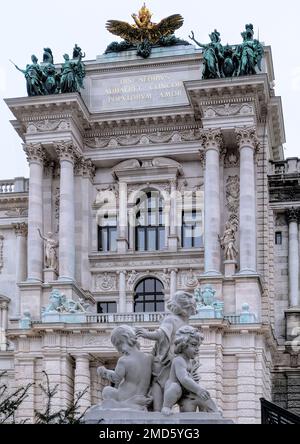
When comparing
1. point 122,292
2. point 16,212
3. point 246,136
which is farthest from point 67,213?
point 246,136

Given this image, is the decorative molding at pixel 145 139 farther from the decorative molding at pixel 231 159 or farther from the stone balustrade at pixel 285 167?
the stone balustrade at pixel 285 167

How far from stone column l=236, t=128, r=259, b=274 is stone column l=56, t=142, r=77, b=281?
23.4 ft

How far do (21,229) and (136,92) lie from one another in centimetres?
842

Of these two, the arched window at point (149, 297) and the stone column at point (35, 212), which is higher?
the stone column at point (35, 212)

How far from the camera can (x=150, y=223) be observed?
4538 centimetres

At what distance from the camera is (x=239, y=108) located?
4316 cm

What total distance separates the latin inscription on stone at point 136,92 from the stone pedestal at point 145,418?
30.6 m

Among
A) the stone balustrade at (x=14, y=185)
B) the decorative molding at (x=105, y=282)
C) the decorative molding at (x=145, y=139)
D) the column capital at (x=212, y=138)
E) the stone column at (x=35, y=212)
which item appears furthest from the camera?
the stone balustrade at (x=14, y=185)

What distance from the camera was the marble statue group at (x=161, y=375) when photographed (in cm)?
1625

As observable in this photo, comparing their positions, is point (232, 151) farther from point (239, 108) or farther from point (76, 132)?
point (76, 132)

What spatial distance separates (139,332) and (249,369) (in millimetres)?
22862

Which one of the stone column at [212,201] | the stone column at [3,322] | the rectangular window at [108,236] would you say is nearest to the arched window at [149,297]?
the rectangular window at [108,236]

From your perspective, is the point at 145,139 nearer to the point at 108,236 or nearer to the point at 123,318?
the point at 108,236
